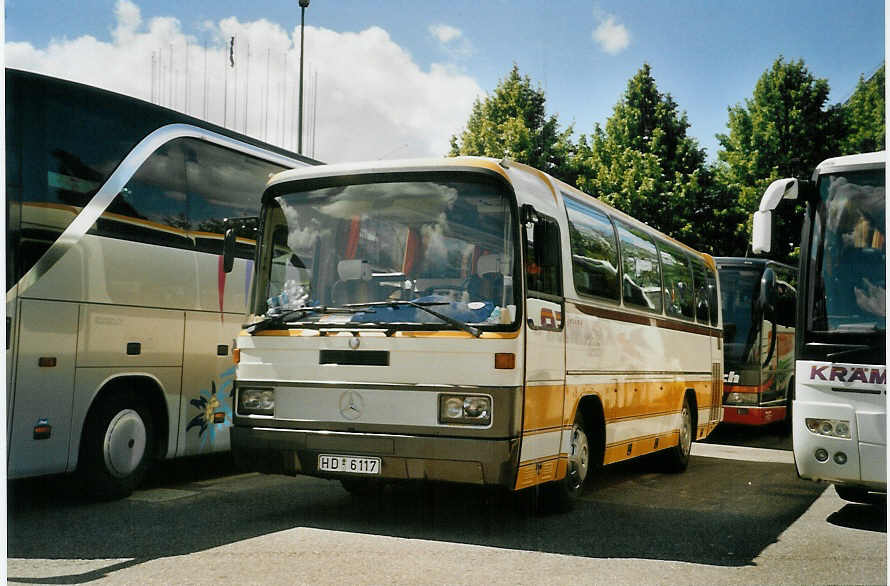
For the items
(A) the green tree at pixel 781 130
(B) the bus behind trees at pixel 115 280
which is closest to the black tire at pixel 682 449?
(A) the green tree at pixel 781 130

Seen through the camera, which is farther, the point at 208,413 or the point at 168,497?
the point at 208,413

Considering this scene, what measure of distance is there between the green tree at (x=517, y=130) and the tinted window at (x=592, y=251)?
83.4 feet

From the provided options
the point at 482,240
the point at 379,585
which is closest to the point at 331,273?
the point at 482,240

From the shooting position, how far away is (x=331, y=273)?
779 centimetres

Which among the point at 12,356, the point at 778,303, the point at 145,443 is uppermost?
the point at 778,303

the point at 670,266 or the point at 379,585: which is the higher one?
the point at 670,266

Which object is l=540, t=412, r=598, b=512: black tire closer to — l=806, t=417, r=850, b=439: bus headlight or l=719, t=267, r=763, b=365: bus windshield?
l=806, t=417, r=850, b=439: bus headlight

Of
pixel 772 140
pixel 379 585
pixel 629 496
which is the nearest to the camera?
pixel 379 585

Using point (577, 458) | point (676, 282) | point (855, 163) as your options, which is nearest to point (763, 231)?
point (855, 163)

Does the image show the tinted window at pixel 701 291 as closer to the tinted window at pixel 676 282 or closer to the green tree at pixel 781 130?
the tinted window at pixel 676 282

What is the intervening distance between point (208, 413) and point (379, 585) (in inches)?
189

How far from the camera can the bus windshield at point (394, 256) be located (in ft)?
24.0

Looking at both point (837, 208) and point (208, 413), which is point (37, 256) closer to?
point (208, 413)

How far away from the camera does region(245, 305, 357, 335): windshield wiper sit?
25.2 ft
